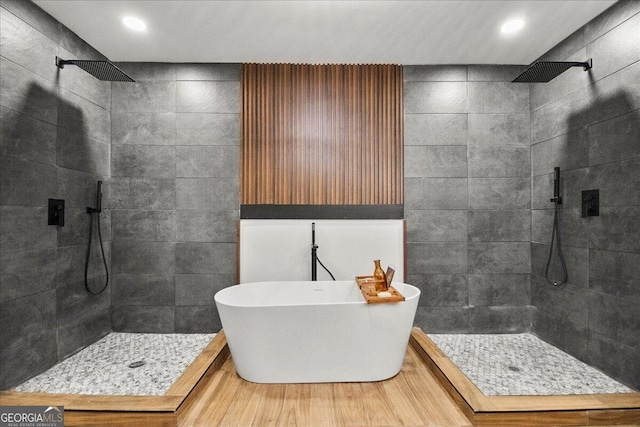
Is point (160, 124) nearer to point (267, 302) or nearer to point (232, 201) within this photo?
point (232, 201)

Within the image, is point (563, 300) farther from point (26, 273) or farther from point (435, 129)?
point (26, 273)

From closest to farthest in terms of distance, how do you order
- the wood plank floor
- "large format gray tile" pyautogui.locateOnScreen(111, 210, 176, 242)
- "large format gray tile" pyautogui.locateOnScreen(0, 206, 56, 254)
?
the wood plank floor
"large format gray tile" pyautogui.locateOnScreen(0, 206, 56, 254)
"large format gray tile" pyautogui.locateOnScreen(111, 210, 176, 242)

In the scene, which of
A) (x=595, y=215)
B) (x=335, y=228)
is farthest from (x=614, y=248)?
(x=335, y=228)

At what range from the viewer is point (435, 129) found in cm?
329

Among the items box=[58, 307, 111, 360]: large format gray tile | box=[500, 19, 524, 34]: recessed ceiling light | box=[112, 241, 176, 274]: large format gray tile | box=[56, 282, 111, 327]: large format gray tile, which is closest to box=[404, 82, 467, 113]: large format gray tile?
box=[500, 19, 524, 34]: recessed ceiling light

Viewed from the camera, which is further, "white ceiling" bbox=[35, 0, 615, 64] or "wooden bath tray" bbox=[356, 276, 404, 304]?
"white ceiling" bbox=[35, 0, 615, 64]

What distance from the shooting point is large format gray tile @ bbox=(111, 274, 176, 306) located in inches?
128

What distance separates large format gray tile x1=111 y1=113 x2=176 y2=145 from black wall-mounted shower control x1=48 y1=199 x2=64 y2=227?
35.7 inches

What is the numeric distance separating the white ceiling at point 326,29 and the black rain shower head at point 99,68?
1.11ft

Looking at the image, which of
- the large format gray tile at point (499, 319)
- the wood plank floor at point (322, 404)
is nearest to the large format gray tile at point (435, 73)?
the large format gray tile at point (499, 319)

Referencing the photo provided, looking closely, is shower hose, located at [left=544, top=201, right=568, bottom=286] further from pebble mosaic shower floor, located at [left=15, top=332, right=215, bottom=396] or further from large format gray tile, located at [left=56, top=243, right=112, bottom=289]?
large format gray tile, located at [left=56, top=243, right=112, bottom=289]

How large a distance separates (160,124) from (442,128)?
2.74 metres

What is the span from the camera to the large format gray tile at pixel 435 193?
10.8 feet

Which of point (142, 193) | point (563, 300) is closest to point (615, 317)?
point (563, 300)
